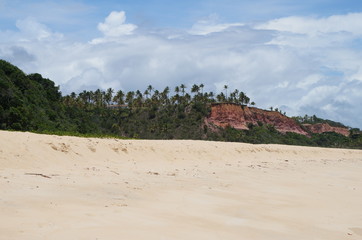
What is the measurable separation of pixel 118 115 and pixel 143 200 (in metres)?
73.6

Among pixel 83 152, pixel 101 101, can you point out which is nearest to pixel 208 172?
pixel 83 152

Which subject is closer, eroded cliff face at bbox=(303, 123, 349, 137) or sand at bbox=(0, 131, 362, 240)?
sand at bbox=(0, 131, 362, 240)

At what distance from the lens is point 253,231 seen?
18.9 feet

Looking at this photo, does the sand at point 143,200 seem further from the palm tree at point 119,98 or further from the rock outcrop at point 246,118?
the palm tree at point 119,98

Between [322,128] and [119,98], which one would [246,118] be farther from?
[119,98]

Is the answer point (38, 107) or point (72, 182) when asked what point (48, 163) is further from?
point (38, 107)

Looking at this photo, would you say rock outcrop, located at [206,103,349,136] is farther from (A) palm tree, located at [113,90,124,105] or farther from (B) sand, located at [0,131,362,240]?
(B) sand, located at [0,131,362,240]

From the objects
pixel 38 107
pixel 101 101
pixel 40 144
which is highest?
pixel 101 101

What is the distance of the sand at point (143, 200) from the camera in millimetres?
5086

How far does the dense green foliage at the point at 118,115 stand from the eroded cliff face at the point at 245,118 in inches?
84.4

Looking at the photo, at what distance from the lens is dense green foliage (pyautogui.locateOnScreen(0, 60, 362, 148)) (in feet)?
76.5

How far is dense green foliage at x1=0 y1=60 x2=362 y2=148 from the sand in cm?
753

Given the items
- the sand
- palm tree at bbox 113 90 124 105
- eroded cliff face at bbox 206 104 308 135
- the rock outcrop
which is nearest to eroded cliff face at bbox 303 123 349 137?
the rock outcrop

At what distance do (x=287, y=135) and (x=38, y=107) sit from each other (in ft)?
212
